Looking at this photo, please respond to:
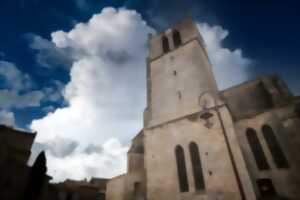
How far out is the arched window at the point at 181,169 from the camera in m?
12.8

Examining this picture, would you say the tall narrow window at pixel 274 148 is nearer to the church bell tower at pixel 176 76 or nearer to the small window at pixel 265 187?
the small window at pixel 265 187

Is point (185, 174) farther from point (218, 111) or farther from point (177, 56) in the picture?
point (177, 56)

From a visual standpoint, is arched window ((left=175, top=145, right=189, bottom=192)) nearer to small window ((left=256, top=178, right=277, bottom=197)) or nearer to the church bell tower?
the church bell tower

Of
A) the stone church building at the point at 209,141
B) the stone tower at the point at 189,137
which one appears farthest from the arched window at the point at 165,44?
the stone church building at the point at 209,141

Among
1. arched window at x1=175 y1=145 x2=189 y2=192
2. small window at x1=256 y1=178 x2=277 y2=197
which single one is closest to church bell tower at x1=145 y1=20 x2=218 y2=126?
arched window at x1=175 y1=145 x2=189 y2=192

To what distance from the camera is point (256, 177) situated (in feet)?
42.9

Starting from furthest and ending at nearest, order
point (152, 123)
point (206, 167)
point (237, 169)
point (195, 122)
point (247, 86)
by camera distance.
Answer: point (247, 86) < point (152, 123) < point (195, 122) < point (206, 167) < point (237, 169)

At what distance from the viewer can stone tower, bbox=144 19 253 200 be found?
38.5 feet

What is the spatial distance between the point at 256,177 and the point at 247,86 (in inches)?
386

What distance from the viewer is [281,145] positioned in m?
13.0

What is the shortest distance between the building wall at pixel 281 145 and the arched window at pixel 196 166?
11.9 feet

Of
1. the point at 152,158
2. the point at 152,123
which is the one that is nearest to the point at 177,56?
the point at 152,123

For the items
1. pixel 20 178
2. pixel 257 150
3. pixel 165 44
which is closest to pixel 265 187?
pixel 257 150

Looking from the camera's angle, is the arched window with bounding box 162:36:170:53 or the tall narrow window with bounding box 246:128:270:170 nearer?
the tall narrow window with bounding box 246:128:270:170
